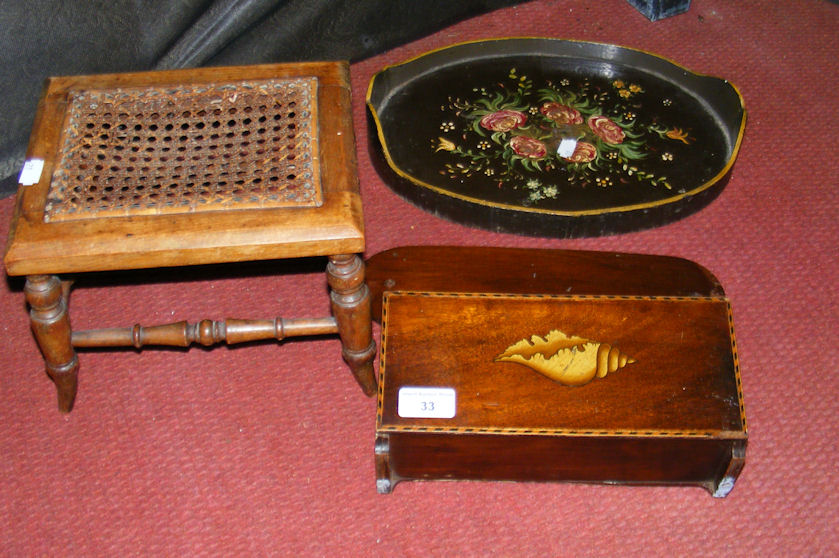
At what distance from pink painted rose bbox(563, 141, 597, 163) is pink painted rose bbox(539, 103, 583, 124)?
0.08 m

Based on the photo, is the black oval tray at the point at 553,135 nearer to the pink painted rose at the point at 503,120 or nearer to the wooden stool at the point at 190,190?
the pink painted rose at the point at 503,120

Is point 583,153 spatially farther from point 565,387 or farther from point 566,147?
point 565,387

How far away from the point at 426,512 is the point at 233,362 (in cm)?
47

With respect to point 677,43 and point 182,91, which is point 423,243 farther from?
point 677,43

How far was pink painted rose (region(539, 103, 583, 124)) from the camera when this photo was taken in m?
2.15

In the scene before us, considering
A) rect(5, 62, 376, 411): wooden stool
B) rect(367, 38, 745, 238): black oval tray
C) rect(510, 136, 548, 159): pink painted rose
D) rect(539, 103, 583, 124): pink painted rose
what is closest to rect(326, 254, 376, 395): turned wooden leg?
rect(5, 62, 376, 411): wooden stool

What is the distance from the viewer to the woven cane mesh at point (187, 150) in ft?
4.99

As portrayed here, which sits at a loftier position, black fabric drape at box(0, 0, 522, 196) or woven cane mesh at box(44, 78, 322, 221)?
woven cane mesh at box(44, 78, 322, 221)

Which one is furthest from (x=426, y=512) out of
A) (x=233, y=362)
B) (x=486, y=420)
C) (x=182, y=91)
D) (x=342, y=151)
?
(x=182, y=91)

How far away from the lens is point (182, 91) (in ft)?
5.62

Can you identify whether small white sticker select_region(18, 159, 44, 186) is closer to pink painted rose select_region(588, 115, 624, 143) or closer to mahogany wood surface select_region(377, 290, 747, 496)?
mahogany wood surface select_region(377, 290, 747, 496)

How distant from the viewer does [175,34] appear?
7.42 feet

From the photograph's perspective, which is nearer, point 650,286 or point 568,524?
point 568,524

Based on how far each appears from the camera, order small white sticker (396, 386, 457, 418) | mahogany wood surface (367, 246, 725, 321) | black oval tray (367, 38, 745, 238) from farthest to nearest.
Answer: black oval tray (367, 38, 745, 238) → mahogany wood surface (367, 246, 725, 321) → small white sticker (396, 386, 457, 418)
